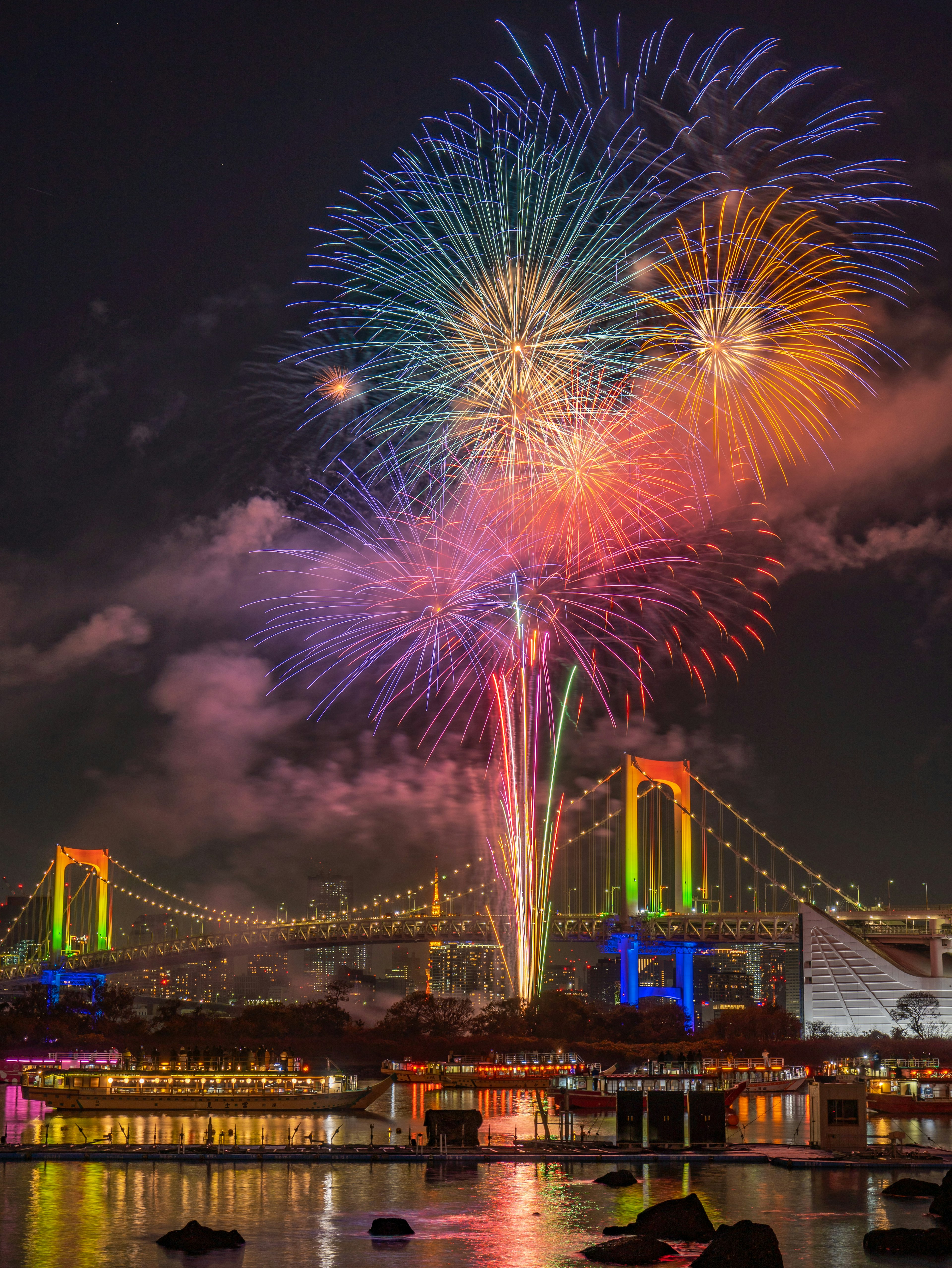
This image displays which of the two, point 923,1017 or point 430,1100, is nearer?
point 430,1100

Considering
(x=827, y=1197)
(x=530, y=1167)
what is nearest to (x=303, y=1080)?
(x=530, y=1167)

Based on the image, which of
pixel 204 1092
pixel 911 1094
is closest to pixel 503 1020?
pixel 911 1094

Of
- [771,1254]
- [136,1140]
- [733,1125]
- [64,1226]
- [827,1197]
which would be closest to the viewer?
[771,1254]

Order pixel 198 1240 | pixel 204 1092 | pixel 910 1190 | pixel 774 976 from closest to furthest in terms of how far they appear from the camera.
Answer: pixel 198 1240, pixel 910 1190, pixel 204 1092, pixel 774 976

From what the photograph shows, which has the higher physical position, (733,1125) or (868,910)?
(868,910)

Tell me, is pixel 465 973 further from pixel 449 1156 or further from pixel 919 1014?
pixel 449 1156

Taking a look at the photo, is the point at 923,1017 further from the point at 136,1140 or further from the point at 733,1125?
the point at 136,1140
